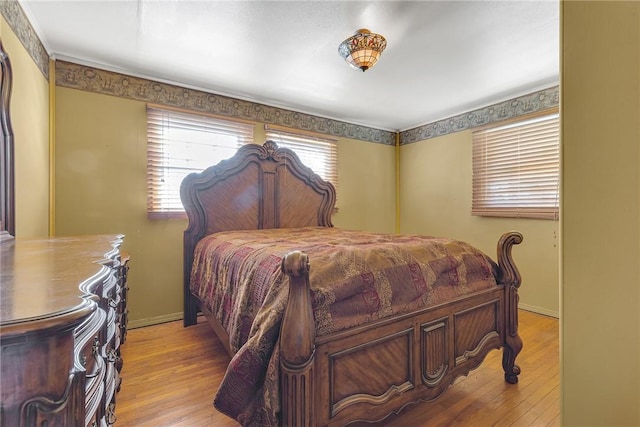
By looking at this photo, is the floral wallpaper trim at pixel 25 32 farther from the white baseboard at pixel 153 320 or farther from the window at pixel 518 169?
the window at pixel 518 169

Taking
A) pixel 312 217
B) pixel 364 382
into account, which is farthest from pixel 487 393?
pixel 312 217

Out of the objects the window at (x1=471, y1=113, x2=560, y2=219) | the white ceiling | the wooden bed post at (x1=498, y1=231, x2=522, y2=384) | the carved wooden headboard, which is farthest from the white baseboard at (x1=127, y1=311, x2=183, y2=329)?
the window at (x1=471, y1=113, x2=560, y2=219)

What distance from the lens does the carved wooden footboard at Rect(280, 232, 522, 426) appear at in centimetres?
100

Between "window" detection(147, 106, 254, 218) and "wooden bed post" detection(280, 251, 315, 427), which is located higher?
"window" detection(147, 106, 254, 218)

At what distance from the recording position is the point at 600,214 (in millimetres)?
705

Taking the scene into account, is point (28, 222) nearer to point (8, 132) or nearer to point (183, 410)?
point (8, 132)

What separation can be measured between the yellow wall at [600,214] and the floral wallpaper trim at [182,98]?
3064mm

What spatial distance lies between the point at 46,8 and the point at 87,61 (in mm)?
701

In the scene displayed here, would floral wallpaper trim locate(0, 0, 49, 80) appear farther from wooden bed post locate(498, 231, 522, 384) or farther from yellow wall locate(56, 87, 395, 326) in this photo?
wooden bed post locate(498, 231, 522, 384)

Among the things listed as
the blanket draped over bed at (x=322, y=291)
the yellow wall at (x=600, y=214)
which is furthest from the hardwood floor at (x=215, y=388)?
the yellow wall at (x=600, y=214)

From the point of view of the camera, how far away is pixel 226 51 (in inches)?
94.0

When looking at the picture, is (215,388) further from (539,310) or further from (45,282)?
(539,310)

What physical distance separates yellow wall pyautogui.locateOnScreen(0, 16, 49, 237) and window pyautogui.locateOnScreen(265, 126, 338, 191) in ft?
6.49

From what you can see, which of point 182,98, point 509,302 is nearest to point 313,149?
point 182,98
